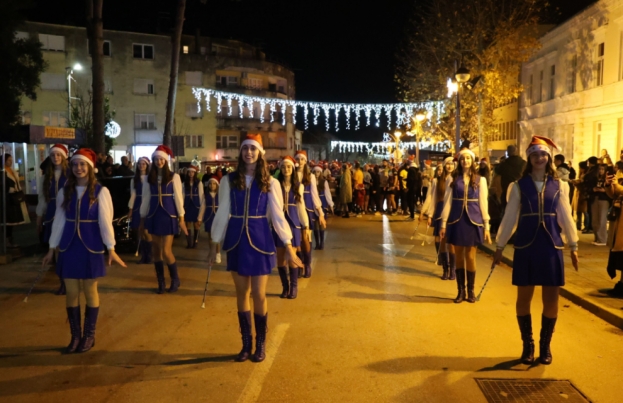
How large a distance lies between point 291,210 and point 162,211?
1.93 meters

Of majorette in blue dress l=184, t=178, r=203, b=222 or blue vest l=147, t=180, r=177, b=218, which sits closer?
blue vest l=147, t=180, r=177, b=218

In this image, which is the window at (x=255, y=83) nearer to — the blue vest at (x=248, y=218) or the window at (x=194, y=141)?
the window at (x=194, y=141)

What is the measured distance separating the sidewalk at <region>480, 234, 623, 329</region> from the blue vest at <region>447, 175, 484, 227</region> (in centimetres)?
183

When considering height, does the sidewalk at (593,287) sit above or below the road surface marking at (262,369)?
above

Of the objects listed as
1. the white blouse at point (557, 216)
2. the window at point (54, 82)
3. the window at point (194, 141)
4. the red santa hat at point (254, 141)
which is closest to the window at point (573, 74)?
the white blouse at point (557, 216)

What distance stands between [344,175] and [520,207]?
17.5 m

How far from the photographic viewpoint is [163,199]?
946cm

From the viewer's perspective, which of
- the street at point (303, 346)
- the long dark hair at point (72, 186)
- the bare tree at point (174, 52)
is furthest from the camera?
the bare tree at point (174, 52)

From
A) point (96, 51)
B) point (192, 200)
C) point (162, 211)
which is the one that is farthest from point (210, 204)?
point (96, 51)

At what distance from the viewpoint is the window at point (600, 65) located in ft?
81.5

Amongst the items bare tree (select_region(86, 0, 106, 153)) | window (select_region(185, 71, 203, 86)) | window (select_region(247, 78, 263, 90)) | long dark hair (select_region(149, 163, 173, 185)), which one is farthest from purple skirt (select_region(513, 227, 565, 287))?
window (select_region(247, 78, 263, 90))

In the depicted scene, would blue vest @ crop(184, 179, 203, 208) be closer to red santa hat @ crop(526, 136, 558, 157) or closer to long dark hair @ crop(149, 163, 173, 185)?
long dark hair @ crop(149, 163, 173, 185)

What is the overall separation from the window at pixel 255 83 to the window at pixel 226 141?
547 centimetres

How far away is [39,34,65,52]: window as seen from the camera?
46844mm
